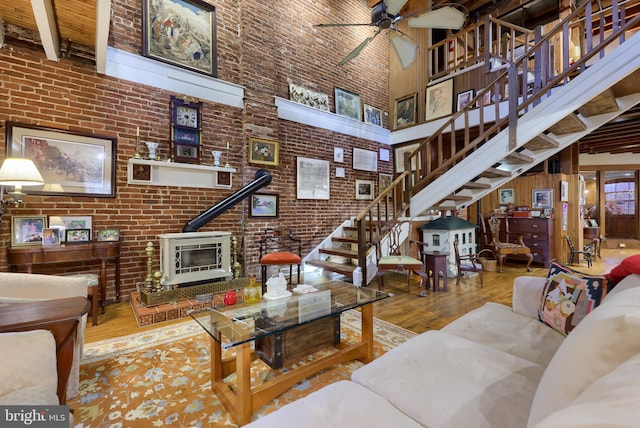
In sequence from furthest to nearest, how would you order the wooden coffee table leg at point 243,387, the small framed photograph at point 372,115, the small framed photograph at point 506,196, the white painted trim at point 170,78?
the small framed photograph at point 372,115 < the small framed photograph at point 506,196 < the white painted trim at point 170,78 < the wooden coffee table leg at point 243,387

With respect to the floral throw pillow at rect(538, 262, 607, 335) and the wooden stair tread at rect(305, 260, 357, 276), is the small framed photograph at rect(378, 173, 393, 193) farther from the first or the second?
the floral throw pillow at rect(538, 262, 607, 335)

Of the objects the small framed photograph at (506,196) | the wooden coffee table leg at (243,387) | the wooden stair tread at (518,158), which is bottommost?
the wooden coffee table leg at (243,387)

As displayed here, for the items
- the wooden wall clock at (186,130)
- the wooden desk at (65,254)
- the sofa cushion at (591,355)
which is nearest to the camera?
the sofa cushion at (591,355)

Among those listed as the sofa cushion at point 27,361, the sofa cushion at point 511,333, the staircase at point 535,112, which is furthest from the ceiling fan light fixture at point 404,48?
the sofa cushion at point 27,361

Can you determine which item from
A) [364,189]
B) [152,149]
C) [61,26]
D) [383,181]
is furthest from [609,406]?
[383,181]

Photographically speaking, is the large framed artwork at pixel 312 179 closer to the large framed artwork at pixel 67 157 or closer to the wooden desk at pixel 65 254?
the large framed artwork at pixel 67 157

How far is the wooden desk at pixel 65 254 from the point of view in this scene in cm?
276

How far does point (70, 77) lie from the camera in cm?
328

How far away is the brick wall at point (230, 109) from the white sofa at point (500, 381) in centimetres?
346

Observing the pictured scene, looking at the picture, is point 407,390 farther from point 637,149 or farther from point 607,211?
point 607,211

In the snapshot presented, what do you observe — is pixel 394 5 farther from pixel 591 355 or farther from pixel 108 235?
pixel 108 235

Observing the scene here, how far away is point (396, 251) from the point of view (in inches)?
181

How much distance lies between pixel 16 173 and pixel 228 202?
2069 mm

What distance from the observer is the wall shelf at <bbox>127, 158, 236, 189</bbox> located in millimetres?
3605
